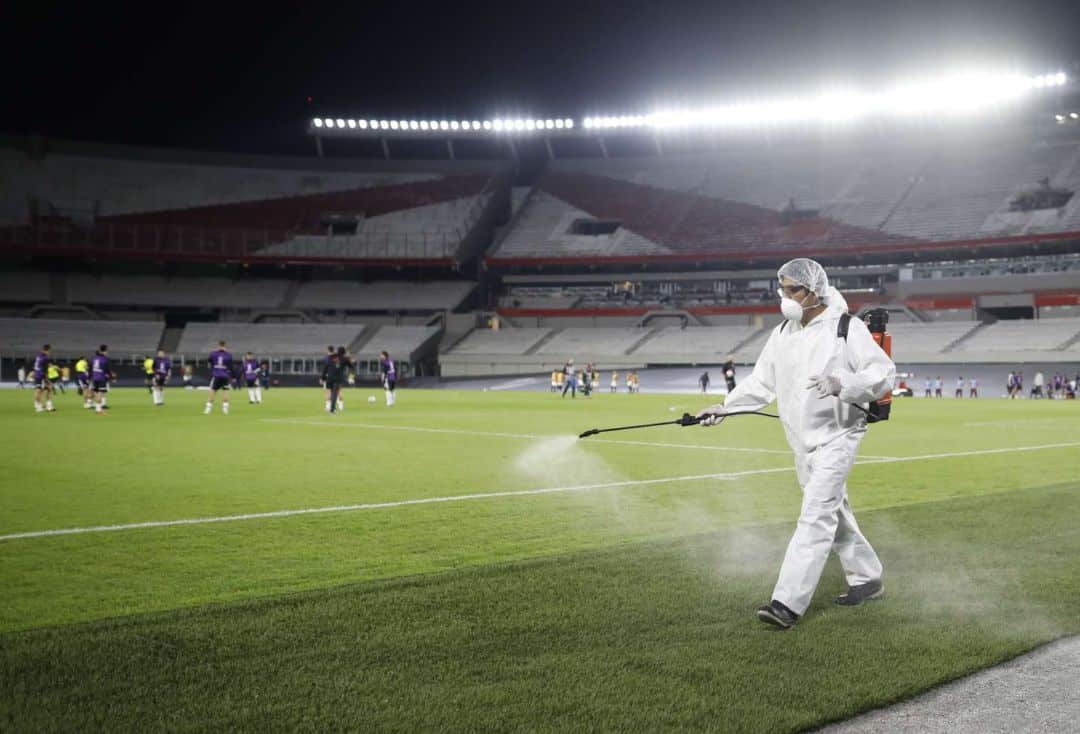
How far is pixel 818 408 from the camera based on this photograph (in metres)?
5.99

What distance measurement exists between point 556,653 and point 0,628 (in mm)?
3208

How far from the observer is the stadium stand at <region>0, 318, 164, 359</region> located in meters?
63.5

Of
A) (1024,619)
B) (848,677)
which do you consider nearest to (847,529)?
(1024,619)

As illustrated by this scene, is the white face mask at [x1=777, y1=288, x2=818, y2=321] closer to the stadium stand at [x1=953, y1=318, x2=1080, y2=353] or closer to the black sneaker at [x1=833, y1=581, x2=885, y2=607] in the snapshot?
the black sneaker at [x1=833, y1=581, x2=885, y2=607]

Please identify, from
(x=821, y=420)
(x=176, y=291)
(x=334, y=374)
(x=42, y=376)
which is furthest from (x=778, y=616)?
(x=176, y=291)

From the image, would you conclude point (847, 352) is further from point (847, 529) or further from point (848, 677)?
point (848, 677)

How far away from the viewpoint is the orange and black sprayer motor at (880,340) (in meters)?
5.99

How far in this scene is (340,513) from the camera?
997cm

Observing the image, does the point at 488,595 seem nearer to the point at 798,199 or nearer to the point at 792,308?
the point at 792,308

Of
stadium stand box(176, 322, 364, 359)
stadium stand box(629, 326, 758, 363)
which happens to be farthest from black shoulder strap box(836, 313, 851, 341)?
stadium stand box(176, 322, 364, 359)

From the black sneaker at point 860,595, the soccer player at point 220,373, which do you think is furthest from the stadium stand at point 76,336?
the black sneaker at point 860,595

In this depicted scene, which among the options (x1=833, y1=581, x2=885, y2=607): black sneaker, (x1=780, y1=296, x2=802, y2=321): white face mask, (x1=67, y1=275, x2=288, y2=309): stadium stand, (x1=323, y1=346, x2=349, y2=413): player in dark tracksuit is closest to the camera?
(x1=780, y1=296, x2=802, y2=321): white face mask

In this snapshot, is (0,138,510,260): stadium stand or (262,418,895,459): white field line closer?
(262,418,895,459): white field line

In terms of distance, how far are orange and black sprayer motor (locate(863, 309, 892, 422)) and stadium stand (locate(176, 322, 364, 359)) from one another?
63.9 meters
